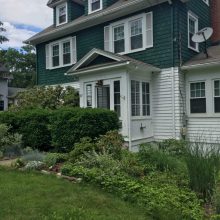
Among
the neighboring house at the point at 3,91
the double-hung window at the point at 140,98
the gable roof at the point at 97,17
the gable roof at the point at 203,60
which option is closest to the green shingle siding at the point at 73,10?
the gable roof at the point at 97,17

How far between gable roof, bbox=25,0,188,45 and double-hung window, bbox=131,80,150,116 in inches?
136

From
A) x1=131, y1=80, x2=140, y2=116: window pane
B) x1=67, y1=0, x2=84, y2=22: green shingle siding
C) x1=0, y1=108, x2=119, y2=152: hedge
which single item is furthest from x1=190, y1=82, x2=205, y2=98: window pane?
x1=67, y1=0, x2=84, y2=22: green shingle siding

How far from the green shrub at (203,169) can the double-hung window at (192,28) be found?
887 centimetres

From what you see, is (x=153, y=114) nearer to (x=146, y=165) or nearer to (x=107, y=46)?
(x=107, y=46)

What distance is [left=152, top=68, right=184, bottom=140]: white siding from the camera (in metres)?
12.9

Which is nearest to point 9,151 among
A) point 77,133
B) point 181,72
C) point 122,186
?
point 77,133

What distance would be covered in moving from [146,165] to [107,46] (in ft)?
30.7

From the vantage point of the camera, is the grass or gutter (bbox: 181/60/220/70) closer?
the grass

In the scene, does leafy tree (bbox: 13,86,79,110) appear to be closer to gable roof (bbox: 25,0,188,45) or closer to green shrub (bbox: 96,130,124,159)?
gable roof (bbox: 25,0,188,45)

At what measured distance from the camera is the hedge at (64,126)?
9.86 meters

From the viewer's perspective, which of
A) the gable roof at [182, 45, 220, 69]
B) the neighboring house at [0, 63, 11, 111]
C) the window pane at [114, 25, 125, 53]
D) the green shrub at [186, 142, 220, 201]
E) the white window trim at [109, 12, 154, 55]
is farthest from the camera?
the neighboring house at [0, 63, 11, 111]

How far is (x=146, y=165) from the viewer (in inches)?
285

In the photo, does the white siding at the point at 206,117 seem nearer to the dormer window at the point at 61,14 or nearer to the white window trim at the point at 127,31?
the white window trim at the point at 127,31

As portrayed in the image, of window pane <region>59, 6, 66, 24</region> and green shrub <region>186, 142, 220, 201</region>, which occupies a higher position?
window pane <region>59, 6, 66, 24</region>
